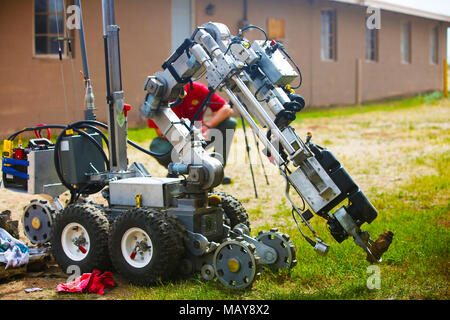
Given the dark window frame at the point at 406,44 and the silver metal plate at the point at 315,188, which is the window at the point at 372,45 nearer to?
the dark window frame at the point at 406,44

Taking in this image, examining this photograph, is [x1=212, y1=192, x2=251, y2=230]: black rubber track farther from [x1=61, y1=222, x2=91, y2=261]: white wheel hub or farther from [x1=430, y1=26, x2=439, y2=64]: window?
[x1=430, y1=26, x2=439, y2=64]: window

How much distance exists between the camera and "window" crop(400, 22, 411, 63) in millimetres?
25150

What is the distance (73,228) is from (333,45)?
676 inches

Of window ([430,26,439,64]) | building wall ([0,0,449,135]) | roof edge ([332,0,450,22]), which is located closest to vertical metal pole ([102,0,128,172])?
building wall ([0,0,449,135])

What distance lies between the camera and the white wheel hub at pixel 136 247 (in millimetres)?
Result: 4938

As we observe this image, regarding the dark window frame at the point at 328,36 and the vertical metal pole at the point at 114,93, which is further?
the dark window frame at the point at 328,36

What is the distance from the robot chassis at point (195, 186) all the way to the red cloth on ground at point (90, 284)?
0.13 meters

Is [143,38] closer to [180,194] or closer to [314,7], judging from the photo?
[314,7]

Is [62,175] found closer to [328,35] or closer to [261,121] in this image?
[261,121]

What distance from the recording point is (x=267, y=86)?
507cm

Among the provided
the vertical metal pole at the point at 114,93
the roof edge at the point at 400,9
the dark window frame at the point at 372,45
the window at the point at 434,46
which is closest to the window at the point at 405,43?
the roof edge at the point at 400,9

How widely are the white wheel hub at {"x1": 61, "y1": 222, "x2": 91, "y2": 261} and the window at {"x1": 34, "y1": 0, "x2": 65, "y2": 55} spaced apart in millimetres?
7804

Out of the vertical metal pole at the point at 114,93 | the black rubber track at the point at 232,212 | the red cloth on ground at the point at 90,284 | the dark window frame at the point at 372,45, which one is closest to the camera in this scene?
the red cloth on ground at the point at 90,284

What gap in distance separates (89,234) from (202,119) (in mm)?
3554
